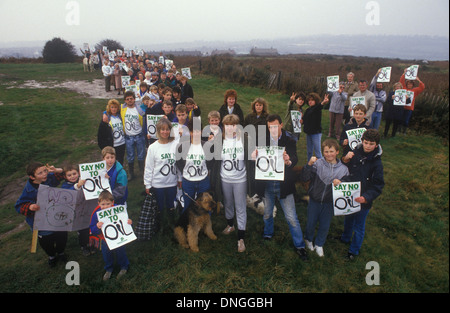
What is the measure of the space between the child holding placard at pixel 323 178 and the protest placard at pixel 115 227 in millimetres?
2953

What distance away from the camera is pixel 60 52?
124ft

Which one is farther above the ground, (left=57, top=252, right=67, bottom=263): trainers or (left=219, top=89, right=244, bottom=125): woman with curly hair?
(left=219, top=89, right=244, bottom=125): woman with curly hair

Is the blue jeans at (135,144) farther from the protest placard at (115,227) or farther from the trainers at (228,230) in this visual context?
the trainers at (228,230)

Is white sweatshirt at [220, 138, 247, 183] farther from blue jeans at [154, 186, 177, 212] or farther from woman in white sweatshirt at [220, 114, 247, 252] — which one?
blue jeans at [154, 186, 177, 212]

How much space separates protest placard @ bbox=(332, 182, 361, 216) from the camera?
3754 millimetres

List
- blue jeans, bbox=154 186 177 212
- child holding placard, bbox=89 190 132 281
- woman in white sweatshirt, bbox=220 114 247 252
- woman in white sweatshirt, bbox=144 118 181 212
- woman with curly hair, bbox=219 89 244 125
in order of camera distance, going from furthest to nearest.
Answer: woman with curly hair, bbox=219 89 244 125 → blue jeans, bbox=154 186 177 212 → woman in white sweatshirt, bbox=144 118 181 212 → woman in white sweatshirt, bbox=220 114 247 252 → child holding placard, bbox=89 190 132 281

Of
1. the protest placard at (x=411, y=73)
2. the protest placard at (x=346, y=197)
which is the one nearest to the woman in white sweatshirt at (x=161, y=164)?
the protest placard at (x=346, y=197)

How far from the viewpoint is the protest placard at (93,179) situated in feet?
12.7

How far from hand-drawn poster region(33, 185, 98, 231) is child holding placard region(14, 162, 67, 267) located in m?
0.13

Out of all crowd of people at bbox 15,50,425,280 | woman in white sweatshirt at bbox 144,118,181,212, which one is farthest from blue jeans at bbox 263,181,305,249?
woman in white sweatshirt at bbox 144,118,181,212

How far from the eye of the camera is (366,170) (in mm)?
3820

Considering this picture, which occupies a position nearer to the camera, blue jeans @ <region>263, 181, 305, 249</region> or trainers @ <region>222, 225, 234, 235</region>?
blue jeans @ <region>263, 181, 305, 249</region>

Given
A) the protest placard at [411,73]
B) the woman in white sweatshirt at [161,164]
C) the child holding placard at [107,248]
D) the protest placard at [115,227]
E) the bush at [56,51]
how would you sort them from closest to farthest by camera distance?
the protest placard at [115,227]
the child holding placard at [107,248]
the woman in white sweatshirt at [161,164]
the protest placard at [411,73]
the bush at [56,51]

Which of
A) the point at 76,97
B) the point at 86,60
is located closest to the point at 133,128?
the point at 76,97
